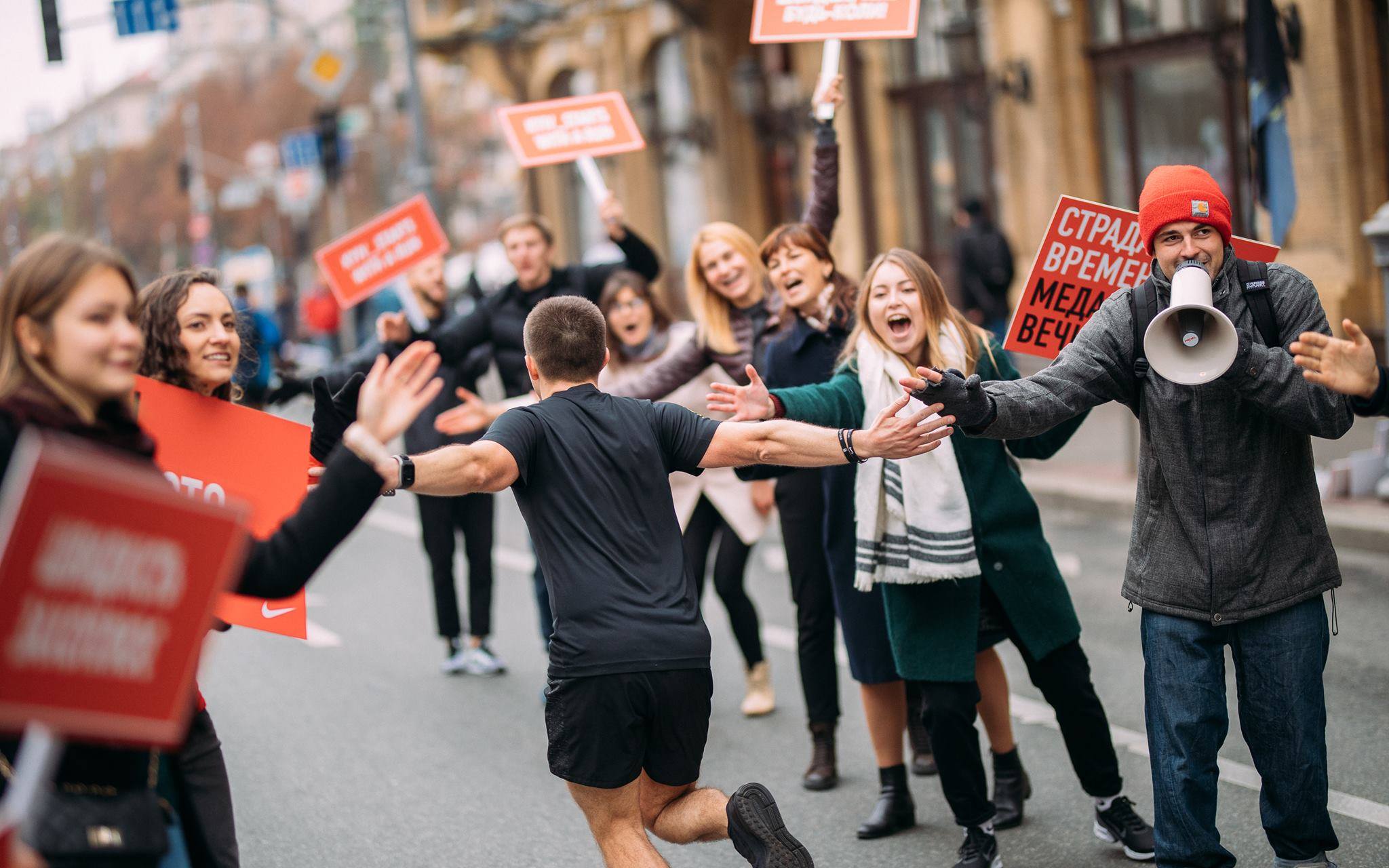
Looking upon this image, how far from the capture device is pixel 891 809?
5.06 metres

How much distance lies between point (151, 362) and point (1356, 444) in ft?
28.8

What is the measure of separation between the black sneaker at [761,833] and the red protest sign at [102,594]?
5.49ft

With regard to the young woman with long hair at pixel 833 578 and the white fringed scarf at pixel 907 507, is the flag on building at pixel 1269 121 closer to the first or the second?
the young woman with long hair at pixel 833 578

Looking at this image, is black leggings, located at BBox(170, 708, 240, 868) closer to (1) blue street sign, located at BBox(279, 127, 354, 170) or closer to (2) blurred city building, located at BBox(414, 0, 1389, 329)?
(2) blurred city building, located at BBox(414, 0, 1389, 329)

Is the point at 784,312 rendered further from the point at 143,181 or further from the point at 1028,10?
the point at 143,181

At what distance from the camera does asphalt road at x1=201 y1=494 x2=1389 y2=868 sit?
5.02 m

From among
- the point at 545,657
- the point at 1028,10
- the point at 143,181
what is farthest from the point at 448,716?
the point at 143,181

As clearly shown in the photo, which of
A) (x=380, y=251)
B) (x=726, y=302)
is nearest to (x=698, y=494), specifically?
(x=726, y=302)

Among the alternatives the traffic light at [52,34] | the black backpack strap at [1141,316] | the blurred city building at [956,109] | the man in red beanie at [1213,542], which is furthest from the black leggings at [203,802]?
the traffic light at [52,34]

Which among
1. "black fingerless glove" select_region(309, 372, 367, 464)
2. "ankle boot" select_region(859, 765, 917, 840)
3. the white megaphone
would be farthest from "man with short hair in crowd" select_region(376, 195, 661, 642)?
the white megaphone

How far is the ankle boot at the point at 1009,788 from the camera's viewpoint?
5.02 m

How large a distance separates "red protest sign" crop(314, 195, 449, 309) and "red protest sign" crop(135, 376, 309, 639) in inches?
150

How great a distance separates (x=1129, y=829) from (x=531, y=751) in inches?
102

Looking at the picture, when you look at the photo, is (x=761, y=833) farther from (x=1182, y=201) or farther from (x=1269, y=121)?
(x=1269, y=121)
